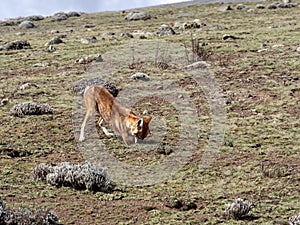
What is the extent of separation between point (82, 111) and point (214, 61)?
7907mm

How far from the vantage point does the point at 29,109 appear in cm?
1478

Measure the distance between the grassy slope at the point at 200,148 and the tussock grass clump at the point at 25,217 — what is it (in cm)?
50

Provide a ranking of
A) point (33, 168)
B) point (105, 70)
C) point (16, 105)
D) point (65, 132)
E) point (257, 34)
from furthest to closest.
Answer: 1. point (257, 34)
2. point (105, 70)
3. point (16, 105)
4. point (65, 132)
5. point (33, 168)

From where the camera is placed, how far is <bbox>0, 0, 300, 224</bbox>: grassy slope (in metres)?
8.59

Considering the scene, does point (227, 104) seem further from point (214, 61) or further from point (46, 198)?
point (46, 198)

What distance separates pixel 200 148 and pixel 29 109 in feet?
17.8

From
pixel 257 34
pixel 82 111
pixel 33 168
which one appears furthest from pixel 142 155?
pixel 257 34

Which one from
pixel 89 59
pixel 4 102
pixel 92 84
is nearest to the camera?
pixel 4 102

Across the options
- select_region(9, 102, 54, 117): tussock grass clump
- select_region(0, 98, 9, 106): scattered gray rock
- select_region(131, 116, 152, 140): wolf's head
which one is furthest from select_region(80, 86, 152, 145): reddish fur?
select_region(0, 98, 9, 106): scattered gray rock

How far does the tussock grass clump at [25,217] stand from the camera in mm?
7496

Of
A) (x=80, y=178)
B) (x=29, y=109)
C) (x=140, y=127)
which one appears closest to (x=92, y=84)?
(x=29, y=109)

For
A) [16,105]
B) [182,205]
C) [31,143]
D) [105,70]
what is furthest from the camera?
[105,70]

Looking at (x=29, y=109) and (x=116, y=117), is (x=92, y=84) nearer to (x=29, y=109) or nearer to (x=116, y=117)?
(x=29, y=109)

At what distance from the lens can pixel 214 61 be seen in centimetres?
2123
